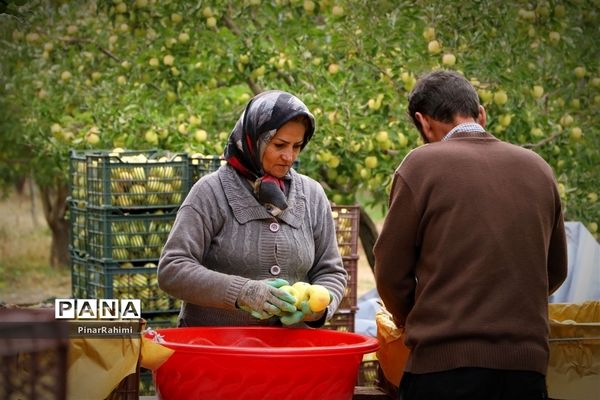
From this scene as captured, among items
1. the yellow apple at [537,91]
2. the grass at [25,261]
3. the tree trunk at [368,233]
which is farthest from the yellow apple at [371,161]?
the grass at [25,261]

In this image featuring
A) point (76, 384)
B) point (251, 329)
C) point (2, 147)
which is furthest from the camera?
point (2, 147)

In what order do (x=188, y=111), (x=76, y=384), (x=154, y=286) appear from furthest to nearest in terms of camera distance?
1. (x=188, y=111)
2. (x=154, y=286)
3. (x=76, y=384)

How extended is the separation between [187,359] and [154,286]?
255cm

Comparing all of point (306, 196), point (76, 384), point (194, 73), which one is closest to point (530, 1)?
point (194, 73)

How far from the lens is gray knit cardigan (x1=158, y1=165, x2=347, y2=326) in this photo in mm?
3049

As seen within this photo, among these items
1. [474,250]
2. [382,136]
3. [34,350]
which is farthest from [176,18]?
[34,350]

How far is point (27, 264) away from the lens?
1584 cm

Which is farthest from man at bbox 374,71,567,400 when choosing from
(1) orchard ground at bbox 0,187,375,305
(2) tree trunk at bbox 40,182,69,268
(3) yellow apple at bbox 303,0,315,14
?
(2) tree trunk at bbox 40,182,69,268

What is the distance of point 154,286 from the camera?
536cm

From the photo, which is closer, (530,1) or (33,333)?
(33,333)

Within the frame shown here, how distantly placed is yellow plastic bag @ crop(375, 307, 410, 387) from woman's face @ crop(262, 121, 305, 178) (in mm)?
498

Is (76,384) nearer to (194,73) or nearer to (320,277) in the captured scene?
(320,277)

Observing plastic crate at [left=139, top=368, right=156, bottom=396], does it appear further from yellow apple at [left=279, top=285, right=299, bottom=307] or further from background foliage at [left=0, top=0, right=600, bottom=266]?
yellow apple at [left=279, top=285, right=299, bottom=307]

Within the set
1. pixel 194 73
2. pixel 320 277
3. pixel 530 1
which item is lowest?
pixel 320 277
